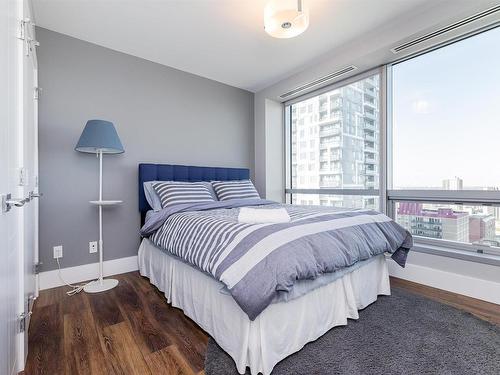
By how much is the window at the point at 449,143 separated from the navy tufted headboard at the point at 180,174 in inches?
81.5

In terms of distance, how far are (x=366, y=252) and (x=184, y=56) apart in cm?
292

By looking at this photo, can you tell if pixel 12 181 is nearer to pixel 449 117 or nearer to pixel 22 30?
pixel 22 30

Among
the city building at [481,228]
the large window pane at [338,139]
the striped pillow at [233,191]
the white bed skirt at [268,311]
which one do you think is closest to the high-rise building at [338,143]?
the large window pane at [338,139]

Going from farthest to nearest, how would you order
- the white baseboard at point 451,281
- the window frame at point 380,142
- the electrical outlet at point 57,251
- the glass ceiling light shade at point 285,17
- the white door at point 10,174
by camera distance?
1. the window frame at point 380,142
2. the electrical outlet at point 57,251
3. the white baseboard at point 451,281
4. the glass ceiling light shade at point 285,17
5. the white door at point 10,174

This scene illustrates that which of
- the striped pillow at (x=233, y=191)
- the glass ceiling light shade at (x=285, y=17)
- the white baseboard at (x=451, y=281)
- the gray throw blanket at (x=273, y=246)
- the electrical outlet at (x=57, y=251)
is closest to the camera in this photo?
the gray throw blanket at (x=273, y=246)

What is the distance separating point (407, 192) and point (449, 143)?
611 millimetres

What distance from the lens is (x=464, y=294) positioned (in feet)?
7.30

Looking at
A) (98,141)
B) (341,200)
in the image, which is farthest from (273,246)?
(341,200)

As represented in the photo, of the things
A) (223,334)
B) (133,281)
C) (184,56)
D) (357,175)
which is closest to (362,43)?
(357,175)

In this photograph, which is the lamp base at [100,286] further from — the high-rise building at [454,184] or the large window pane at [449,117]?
the high-rise building at [454,184]

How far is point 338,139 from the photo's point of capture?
11.5 feet

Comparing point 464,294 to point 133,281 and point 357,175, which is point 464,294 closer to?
point 357,175

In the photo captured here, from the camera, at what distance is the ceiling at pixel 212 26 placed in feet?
7.21

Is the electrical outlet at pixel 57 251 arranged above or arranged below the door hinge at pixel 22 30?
below
